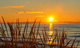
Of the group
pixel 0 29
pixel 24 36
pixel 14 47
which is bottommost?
pixel 14 47

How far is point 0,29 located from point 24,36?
1.39 feet

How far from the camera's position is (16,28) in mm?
1717

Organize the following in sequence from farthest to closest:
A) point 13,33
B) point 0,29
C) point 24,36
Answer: point 24,36 < point 0,29 < point 13,33

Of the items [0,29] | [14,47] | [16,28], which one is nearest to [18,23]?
[16,28]

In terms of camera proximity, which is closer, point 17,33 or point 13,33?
point 13,33

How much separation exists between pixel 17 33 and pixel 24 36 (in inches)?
6.4

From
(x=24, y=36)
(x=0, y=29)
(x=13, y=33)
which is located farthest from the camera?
(x=24, y=36)

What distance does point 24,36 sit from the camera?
6.10 feet

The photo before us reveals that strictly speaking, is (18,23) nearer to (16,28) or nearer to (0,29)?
(16,28)

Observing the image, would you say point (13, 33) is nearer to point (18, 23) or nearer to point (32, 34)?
point (18, 23)

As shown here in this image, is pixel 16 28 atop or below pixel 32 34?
atop

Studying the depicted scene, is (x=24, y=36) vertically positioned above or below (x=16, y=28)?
below

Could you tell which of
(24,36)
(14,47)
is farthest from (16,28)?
(14,47)

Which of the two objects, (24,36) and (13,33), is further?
(24,36)
